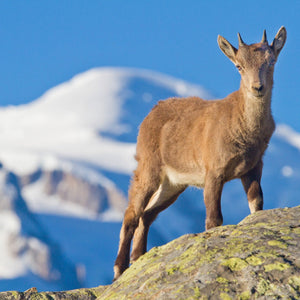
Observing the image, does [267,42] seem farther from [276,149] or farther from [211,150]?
[276,149]

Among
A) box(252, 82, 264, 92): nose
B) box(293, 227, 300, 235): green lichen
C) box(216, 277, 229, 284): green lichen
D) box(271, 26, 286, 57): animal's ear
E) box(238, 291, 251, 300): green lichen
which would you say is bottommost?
box(238, 291, 251, 300): green lichen

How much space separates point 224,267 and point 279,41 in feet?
21.1

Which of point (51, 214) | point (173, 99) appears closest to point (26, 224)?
point (51, 214)

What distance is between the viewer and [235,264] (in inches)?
369

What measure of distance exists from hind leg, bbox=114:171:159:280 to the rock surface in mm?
4496

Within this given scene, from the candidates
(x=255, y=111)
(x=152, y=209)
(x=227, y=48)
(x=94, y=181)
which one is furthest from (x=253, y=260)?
(x=94, y=181)

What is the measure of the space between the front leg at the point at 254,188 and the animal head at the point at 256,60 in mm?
1426

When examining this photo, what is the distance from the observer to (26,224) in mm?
163375

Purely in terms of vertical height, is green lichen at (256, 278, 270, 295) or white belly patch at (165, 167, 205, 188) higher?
white belly patch at (165, 167, 205, 188)

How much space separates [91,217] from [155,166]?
140 metres

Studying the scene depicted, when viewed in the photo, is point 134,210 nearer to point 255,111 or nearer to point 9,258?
point 255,111

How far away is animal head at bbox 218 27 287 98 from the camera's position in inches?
543

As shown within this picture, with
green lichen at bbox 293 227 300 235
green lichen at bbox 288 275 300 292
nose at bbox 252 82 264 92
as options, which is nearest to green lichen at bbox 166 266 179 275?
green lichen at bbox 288 275 300 292

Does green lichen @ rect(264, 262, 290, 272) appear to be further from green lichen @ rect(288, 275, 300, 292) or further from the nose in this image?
the nose
